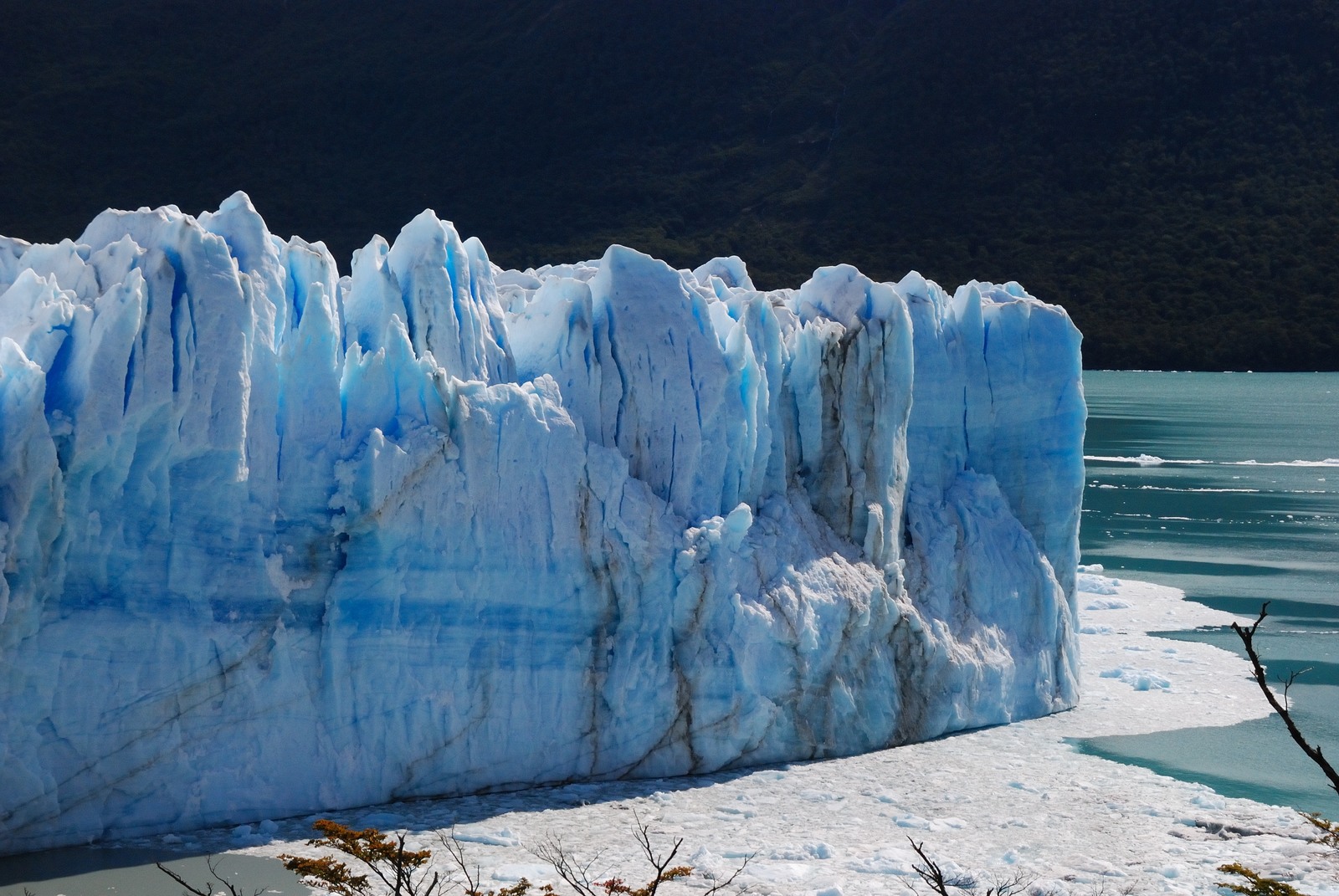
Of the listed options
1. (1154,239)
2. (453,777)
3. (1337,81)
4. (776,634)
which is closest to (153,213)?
(453,777)

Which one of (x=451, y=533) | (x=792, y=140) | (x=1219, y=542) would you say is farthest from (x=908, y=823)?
(x=792, y=140)

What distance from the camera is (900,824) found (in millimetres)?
7703

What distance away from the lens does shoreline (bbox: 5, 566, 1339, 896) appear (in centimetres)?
698

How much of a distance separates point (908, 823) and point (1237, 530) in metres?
15.0

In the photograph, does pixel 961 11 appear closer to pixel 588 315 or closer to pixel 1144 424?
pixel 1144 424

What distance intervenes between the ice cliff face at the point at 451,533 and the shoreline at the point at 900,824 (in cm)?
28

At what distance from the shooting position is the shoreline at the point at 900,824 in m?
6.98

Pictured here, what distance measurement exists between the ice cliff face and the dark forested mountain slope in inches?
1411

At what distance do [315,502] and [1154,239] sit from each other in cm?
4481

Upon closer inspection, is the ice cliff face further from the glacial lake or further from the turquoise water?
the turquoise water

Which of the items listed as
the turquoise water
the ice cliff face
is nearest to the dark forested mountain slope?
the turquoise water

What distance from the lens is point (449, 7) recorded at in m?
70.6

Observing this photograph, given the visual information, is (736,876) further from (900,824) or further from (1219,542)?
(1219,542)

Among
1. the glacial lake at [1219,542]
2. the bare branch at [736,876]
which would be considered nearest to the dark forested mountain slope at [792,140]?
the glacial lake at [1219,542]
